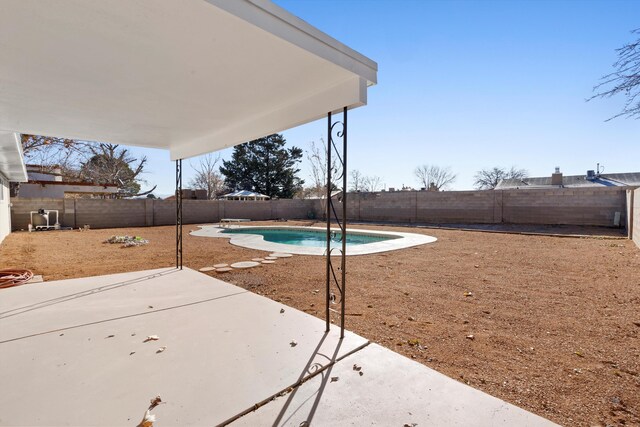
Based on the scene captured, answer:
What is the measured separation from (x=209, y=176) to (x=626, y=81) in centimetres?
3366

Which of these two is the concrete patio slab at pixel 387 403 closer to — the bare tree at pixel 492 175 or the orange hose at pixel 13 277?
the orange hose at pixel 13 277

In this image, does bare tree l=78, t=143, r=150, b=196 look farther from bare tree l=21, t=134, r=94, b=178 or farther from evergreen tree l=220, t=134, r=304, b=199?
evergreen tree l=220, t=134, r=304, b=199

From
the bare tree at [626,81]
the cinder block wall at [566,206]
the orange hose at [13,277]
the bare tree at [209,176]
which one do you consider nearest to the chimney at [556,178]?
the cinder block wall at [566,206]

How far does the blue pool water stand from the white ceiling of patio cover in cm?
792

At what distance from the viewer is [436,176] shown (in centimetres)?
4247

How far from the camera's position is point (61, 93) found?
9.75ft

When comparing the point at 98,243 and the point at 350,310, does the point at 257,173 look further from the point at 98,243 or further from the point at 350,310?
the point at 350,310

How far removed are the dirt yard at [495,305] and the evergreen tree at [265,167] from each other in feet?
71.1

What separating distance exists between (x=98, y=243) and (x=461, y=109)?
14.8m

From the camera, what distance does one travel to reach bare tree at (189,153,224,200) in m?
32.3

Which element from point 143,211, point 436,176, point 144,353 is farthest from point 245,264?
point 436,176

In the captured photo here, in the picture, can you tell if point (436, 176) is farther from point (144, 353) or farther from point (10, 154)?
point (144, 353)

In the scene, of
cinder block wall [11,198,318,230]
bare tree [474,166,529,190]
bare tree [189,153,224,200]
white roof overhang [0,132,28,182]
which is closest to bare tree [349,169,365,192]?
bare tree [189,153,224,200]

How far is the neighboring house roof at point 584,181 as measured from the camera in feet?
82.5
